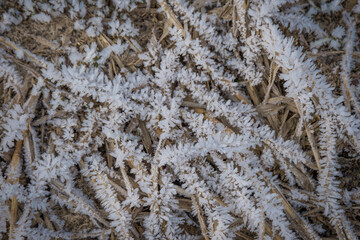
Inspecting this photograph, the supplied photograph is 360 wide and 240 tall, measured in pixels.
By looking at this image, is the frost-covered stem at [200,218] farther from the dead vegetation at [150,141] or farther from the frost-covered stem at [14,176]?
the frost-covered stem at [14,176]

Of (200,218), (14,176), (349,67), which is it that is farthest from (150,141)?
(349,67)

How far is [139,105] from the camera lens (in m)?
1.04

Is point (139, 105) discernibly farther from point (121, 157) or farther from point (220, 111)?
point (220, 111)

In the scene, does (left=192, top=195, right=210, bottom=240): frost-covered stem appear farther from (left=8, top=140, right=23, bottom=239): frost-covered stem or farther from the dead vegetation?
(left=8, top=140, right=23, bottom=239): frost-covered stem

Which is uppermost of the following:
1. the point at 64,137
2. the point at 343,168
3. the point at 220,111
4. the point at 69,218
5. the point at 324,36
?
the point at 324,36

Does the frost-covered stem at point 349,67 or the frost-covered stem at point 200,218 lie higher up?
the frost-covered stem at point 349,67

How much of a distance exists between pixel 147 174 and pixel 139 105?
285mm

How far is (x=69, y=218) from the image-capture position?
1080mm

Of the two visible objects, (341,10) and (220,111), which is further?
(341,10)

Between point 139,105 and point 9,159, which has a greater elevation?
point 139,105

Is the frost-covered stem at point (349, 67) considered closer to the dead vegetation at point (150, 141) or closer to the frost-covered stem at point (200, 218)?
the dead vegetation at point (150, 141)

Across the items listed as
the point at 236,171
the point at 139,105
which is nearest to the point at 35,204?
the point at 139,105

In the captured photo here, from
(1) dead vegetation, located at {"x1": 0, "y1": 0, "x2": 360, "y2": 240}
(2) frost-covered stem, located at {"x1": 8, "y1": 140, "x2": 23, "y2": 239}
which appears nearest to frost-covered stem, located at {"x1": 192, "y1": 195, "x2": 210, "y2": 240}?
(1) dead vegetation, located at {"x1": 0, "y1": 0, "x2": 360, "y2": 240}

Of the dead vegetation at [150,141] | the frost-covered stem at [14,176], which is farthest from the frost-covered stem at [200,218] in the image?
the frost-covered stem at [14,176]
